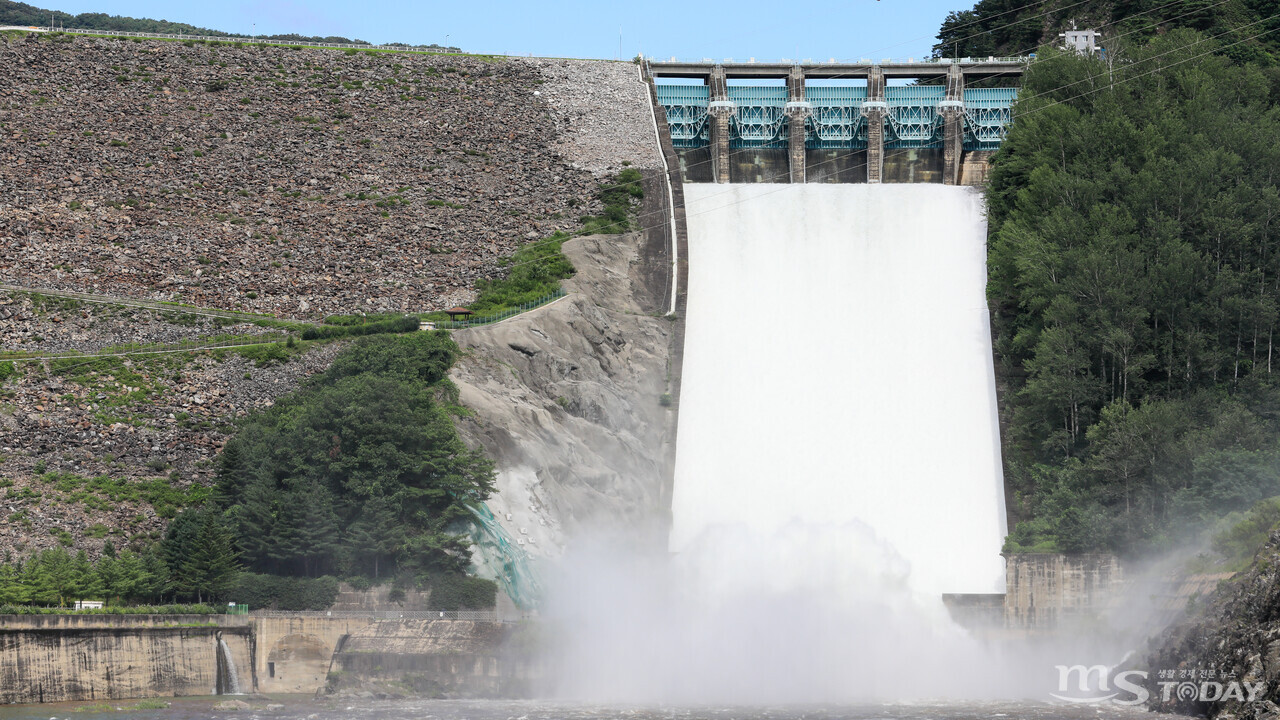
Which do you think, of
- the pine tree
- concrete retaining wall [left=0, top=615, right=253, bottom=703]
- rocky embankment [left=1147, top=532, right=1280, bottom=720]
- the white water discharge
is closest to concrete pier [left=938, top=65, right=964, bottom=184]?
the white water discharge

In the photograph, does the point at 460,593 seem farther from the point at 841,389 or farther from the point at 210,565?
the point at 841,389

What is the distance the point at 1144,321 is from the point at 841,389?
10.9m

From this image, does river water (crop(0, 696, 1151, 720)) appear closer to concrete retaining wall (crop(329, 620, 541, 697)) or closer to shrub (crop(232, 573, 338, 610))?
concrete retaining wall (crop(329, 620, 541, 697))

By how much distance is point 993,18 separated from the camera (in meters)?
86.7

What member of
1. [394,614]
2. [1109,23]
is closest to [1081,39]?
[1109,23]

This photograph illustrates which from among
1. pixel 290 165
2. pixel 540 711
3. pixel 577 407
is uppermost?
pixel 290 165

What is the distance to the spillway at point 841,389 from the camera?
46531 millimetres

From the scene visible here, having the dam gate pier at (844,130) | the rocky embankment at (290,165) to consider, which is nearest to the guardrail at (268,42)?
the rocky embankment at (290,165)

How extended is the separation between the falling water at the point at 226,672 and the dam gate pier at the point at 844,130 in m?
38.3

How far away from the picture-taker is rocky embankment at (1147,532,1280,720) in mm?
29125

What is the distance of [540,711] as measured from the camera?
34.2m

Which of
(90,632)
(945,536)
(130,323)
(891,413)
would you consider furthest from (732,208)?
(90,632)

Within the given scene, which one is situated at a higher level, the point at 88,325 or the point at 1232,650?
the point at 88,325

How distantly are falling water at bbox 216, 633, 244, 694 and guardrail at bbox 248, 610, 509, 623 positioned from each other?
1097mm
